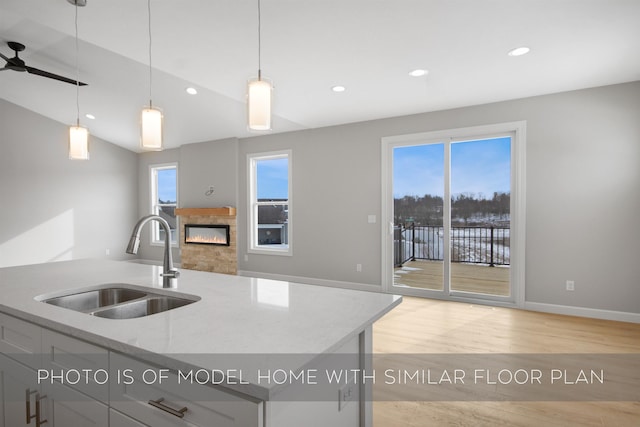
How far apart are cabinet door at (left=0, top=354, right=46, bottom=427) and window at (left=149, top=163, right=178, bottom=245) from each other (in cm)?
625

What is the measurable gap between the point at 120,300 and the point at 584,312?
14.9 ft

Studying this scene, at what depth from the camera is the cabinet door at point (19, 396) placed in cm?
131

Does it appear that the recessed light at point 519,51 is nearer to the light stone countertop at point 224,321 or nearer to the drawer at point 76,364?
the light stone countertop at point 224,321

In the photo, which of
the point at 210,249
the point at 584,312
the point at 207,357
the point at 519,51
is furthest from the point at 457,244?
the point at 210,249

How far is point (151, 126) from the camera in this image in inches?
78.7

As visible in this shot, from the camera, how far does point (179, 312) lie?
1301 mm

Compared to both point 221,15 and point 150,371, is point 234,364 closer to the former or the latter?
point 150,371

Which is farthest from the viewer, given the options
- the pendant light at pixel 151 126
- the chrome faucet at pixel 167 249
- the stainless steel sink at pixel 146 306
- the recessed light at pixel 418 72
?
the recessed light at pixel 418 72

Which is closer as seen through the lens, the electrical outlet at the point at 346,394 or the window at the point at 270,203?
the electrical outlet at the point at 346,394

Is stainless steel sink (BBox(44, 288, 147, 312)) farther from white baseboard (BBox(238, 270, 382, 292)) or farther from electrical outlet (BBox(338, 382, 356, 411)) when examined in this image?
white baseboard (BBox(238, 270, 382, 292))

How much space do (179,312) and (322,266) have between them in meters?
4.29

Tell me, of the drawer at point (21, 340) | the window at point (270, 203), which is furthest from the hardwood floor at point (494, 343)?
the window at point (270, 203)

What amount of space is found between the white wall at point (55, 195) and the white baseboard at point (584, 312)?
795 cm

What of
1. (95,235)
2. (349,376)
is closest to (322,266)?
(349,376)
